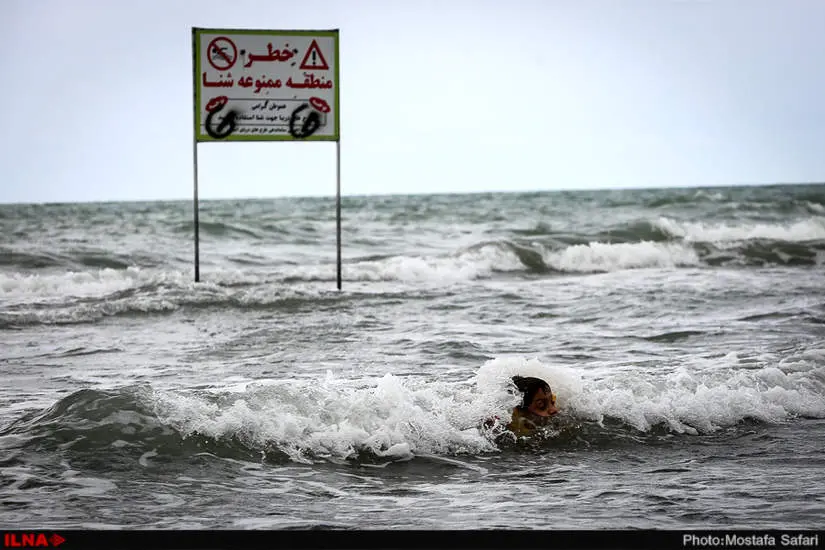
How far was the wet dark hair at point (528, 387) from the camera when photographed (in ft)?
18.1

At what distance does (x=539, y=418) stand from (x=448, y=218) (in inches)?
820

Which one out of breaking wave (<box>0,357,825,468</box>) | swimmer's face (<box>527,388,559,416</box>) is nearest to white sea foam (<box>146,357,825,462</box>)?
breaking wave (<box>0,357,825,468</box>)

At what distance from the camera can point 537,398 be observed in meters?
5.50

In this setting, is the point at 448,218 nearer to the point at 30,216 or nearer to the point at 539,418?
the point at 30,216

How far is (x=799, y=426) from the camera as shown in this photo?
5531 mm

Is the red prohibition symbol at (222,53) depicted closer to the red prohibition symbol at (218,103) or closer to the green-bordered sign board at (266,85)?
the green-bordered sign board at (266,85)

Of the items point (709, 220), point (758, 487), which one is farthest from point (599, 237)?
point (758, 487)

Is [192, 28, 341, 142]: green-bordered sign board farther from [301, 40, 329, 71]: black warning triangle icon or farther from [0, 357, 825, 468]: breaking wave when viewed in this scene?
[0, 357, 825, 468]: breaking wave

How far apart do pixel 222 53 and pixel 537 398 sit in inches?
256

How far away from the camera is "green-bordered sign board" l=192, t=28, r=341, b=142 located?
1064cm

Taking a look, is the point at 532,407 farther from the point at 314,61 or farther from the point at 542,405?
the point at 314,61

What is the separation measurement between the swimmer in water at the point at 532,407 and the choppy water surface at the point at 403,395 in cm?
9

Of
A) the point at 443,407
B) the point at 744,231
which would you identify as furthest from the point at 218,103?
the point at 744,231
